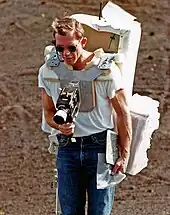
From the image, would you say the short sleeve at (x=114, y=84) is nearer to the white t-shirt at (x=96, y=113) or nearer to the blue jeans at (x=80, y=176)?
the white t-shirt at (x=96, y=113)

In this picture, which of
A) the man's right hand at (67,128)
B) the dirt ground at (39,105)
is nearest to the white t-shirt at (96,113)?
the man's right hand at (67,128)

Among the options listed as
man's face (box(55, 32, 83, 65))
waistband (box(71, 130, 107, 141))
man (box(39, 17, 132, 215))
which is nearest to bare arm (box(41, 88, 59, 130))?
man (box(39, 17, 132, 215))

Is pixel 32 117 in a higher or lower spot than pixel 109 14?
lower

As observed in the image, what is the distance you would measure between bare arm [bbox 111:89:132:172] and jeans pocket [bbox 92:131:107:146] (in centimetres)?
8

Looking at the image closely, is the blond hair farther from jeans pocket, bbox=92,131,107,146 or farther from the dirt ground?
the dirt ground

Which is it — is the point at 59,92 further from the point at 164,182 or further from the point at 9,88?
the point at 9,88

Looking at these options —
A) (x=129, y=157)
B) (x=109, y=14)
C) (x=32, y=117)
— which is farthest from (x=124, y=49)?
(x=32, y=117)

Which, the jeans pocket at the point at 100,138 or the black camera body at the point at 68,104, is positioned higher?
the black camera body at the point at 68,104

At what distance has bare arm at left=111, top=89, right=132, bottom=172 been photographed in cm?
361

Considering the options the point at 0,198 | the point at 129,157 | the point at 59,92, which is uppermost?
the point at 59,92

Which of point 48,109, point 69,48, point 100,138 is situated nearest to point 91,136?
point 100,138

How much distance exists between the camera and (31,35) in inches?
285

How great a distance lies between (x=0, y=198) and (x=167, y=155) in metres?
1.31

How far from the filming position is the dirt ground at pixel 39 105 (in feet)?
17.2
